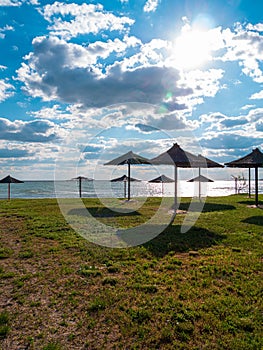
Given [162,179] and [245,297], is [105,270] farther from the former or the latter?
[162,179]

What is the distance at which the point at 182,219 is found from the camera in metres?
11.5

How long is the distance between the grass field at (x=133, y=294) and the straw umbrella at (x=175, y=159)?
5.83 m

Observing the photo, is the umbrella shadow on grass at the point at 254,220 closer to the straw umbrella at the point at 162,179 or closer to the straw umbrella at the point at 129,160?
the straw umbrella at the point at 129,160

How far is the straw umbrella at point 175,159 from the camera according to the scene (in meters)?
13.6

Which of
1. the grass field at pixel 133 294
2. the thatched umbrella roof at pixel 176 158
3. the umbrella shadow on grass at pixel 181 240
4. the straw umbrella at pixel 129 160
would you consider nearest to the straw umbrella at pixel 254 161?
the thatched umbrella roof at pixel 176 158

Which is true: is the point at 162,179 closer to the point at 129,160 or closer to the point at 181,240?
the point at 129,160

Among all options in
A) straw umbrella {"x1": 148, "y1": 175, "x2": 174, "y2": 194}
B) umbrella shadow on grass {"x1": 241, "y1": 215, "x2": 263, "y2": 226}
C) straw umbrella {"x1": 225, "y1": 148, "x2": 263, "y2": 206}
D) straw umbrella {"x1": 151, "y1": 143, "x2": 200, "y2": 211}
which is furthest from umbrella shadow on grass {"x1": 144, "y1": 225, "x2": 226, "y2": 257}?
straw umbrella {"x1": 148, "y1": 175, "x2": 174, "y2": 194}

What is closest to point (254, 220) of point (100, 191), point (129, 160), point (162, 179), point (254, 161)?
point (254, 161)

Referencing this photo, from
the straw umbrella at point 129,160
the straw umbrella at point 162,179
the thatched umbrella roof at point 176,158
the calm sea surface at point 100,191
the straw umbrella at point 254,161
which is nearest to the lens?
the thatched umbrella roof at point 176,158

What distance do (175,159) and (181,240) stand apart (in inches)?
250

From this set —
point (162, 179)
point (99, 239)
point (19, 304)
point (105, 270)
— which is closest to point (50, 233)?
point (99, 239)

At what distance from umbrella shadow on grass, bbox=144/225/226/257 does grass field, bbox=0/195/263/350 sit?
29 millimetres

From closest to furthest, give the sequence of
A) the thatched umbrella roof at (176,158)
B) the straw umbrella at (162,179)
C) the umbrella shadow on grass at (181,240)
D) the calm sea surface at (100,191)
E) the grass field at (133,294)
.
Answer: the grass field at (133,294) < the umbrella shadow on grass at (181,240) < the thatched umbrella roof at (176,158) < the straw umbrella at (162,179) < the calm sea surface at (100,191)

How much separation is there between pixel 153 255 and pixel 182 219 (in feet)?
16.6
